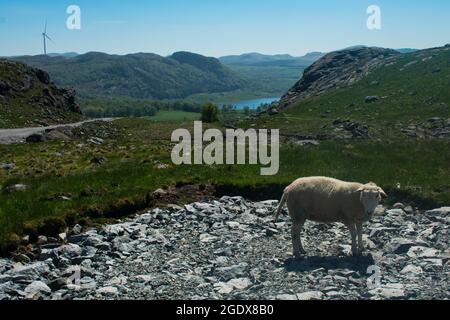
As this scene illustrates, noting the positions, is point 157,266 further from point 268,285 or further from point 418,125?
point 418,125

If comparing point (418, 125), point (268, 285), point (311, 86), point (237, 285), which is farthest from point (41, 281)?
point (311, 86)

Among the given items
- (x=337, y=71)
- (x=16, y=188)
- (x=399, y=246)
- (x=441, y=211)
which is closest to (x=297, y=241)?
(x=399, y=246)

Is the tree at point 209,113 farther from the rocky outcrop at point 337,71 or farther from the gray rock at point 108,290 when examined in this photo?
the gray rock at point 108,290

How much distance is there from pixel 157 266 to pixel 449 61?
411ft

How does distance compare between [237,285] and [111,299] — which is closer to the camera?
[111,299]

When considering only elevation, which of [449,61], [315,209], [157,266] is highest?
[449,61]

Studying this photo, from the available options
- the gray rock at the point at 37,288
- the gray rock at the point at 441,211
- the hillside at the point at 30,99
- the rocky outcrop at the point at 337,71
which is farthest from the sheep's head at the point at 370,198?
the rocky outcrop at the point at 337,71

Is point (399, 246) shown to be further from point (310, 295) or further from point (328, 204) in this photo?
point (310, 295)

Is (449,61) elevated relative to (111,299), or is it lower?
elevated

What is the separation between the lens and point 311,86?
15838 centimetres

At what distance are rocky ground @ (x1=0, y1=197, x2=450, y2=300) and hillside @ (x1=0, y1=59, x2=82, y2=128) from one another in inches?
3078

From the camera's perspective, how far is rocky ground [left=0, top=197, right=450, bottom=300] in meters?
13.3

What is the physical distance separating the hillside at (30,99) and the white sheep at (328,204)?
81.8 metres

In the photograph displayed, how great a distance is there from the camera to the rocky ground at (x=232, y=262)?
13.3 meters
